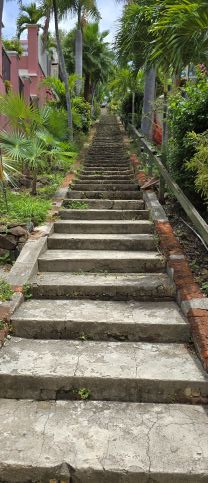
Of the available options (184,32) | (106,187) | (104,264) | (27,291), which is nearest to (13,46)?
(106,187)

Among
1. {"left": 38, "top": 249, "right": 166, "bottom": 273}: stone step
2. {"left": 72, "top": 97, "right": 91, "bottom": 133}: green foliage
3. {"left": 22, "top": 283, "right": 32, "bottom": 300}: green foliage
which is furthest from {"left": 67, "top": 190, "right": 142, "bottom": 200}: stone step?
{"left": 72, "top": 97, "right": 91, "bottom": 133}: green foliage

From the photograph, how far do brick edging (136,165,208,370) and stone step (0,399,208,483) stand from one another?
1.91ft

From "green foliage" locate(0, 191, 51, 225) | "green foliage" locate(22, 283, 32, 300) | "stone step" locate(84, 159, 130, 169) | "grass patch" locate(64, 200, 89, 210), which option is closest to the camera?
"green foliage" locate(22, 283, 32, 300)

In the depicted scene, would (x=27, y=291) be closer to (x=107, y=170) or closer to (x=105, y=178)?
(x=105, y=178)

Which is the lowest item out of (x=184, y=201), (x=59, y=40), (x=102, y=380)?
(x=102, y=380)

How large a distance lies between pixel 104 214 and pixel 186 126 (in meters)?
1.82

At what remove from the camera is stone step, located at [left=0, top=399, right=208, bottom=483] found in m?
2.30

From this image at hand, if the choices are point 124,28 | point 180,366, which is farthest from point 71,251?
point 124,28

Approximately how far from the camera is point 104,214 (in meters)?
6.46

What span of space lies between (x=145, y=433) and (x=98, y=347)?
3.11 feet

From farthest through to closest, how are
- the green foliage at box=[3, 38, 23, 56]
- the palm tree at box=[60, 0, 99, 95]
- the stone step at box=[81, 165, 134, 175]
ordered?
the green foliage at box=[3, 38, 23, 56]
the palm tree at box=[60, 0, 99, 95]
the stone step at box=[81, 165, 134, 175]

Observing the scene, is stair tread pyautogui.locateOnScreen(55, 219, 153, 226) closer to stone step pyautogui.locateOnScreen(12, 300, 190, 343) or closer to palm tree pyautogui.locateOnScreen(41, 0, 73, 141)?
stone step pyautogui.locateOnScreen(12, 300, 190, 343)

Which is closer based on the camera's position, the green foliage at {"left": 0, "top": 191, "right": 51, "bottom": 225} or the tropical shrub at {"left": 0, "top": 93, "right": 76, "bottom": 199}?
the green foliage at {"left": 0, "top": 191, "right": 51, "bottom": 225}

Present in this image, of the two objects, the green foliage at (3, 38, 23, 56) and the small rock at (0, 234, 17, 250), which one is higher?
the green foliage at (3, 38, 23, 56)
